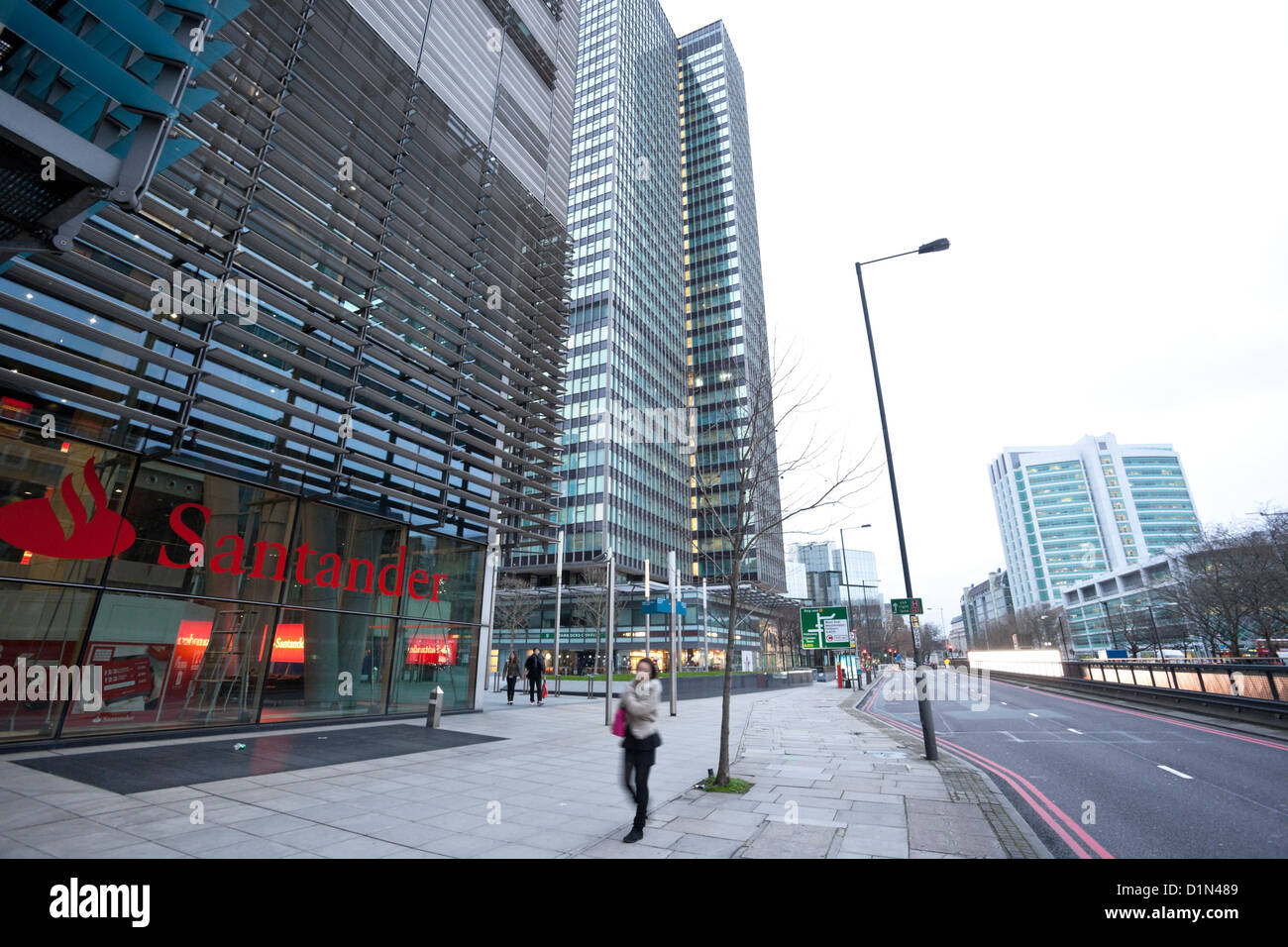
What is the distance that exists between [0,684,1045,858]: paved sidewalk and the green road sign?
1073 inches

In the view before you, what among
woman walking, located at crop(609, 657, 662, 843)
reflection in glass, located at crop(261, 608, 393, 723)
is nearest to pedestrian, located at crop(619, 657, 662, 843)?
woman walking, located at crop(609, 657, 662, 843)

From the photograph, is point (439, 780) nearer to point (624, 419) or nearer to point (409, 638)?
point (409, 638)

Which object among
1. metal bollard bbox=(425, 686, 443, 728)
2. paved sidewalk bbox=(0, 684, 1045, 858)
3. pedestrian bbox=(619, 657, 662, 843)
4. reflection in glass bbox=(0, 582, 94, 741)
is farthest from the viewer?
metal bollard bbox=(425, 686, 443, 728)

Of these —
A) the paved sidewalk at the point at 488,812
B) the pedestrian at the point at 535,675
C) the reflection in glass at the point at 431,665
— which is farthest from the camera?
the pedestrian at the point at 535,675

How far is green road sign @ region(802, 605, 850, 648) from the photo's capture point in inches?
1467

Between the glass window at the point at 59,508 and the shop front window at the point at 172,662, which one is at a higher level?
the glass window at the point at 59,508

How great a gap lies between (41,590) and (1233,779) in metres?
20.4

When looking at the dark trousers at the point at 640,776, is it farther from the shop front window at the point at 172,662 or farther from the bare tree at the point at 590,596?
the bare tree at the point at 590,596

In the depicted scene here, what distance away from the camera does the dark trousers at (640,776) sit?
19.3 ft

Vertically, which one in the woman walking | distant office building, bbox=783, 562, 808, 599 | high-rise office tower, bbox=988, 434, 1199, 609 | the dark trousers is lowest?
the dark trousers

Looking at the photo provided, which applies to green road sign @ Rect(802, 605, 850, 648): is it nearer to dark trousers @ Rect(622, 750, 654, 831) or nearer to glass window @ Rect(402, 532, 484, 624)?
glass window @ Rect(402, 532, 484, 624)

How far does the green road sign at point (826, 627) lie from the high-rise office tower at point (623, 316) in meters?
25.8

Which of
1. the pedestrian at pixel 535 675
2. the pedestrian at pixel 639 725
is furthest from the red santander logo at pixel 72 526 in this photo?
the pedestrian at pixel 535 675
